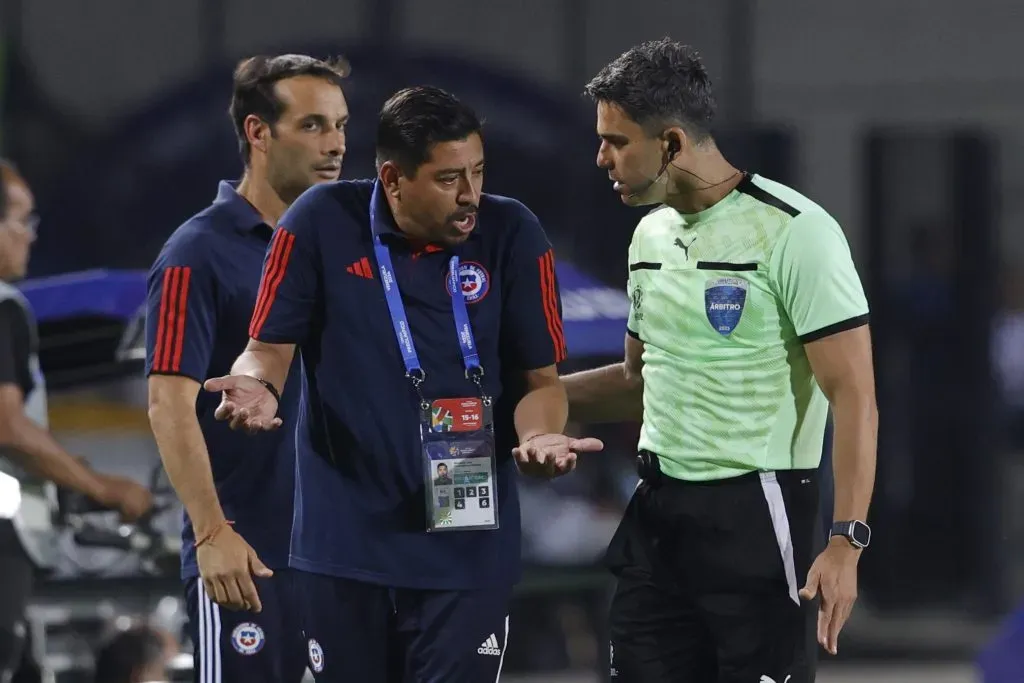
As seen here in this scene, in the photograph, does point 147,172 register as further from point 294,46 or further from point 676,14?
point 676,14

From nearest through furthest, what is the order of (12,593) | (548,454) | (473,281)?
(548,454)
(473,281)
(12,593)

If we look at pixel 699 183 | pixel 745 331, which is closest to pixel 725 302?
pixel 745 331

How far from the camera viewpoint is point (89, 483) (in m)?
4.73

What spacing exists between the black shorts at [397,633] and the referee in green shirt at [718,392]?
39 cm

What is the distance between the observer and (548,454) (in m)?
2.68

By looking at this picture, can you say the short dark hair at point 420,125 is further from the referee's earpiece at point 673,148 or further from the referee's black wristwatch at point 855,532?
the referee's black wristwatch at point 855,532

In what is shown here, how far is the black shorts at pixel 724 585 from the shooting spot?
3.01 meters

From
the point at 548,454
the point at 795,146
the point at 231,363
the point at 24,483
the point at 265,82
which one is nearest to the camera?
the point at 548,454

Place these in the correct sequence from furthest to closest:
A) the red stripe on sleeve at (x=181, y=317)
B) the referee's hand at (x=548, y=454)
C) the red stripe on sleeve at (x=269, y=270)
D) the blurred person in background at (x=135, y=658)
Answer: the blurred person in background at (x=135, y=658)
the red stripe on sleeve at (x=181, y=317)
the red stripe on sleeve at (x=269, y=270)
the referee's hand at (x=548, y=454)

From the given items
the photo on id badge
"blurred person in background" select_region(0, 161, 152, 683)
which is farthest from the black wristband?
"blurred person in background" select_region(0, 161, 152, 683)

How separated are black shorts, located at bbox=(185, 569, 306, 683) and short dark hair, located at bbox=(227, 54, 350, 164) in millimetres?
994

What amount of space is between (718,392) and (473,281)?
19.2 inches

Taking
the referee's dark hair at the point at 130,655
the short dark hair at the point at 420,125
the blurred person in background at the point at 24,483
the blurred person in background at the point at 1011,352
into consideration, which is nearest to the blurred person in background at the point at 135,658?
the referee's dark hair at the point at 130,655

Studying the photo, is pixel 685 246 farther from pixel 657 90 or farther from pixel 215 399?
pixel 215 399
